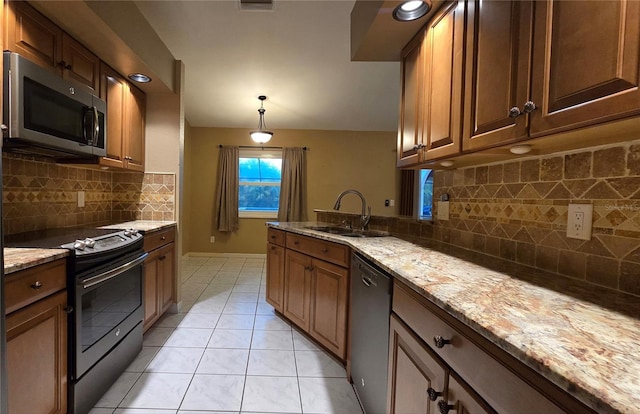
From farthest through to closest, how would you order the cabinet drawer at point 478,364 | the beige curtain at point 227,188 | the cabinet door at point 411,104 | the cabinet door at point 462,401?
the beige curtain at point 227,188 → the cabinet door at point 411,104 → the cabinet door at point 462,401 → the cabinet drawer at point 478,364

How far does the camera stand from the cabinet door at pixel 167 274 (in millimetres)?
2443

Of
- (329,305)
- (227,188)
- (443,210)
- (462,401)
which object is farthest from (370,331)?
(227,188)

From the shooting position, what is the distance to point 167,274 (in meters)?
2.55

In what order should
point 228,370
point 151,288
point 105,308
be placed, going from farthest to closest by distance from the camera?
1. point 151,288
2. point 228,370
3. point 105,308

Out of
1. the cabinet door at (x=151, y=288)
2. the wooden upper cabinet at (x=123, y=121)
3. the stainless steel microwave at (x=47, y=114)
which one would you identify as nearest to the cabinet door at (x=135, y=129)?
the wooden upper cabinet at (x=123, y=121)

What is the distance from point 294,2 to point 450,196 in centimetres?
209

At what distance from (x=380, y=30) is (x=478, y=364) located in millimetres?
1626

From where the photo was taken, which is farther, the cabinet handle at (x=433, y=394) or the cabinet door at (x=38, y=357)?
the cabinet door at (x=38, y=357)

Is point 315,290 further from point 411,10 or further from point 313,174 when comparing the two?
point 313,174

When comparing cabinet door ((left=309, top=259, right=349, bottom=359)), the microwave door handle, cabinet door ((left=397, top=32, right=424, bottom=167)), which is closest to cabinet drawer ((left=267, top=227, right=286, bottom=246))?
cabinet door ((left=309, top=259, right=349, bottom=359))

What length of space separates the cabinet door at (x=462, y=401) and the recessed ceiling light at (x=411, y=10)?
5.05 feet

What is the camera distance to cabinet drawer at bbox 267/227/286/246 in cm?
251

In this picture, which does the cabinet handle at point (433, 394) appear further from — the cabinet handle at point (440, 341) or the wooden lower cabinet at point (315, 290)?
the wooden lower cabinet at point (315, 290)

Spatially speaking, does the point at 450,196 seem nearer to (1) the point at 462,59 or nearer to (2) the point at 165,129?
(1) the point at 462,59
